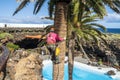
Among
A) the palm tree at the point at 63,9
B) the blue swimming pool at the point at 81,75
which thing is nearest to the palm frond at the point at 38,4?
the palm tree at the point at 63,9

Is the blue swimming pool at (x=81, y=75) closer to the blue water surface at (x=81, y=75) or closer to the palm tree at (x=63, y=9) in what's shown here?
the blue water surface at (x=81, y=75)

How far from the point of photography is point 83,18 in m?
23.9

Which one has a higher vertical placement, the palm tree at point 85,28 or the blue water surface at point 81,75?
the palm tree at point 85,28

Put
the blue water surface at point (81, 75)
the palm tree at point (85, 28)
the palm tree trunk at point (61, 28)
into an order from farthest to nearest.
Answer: the blue water surface at point (81, 75) → the palm tree at point (85, 28) → the palm tree trunk at point (61, 28)

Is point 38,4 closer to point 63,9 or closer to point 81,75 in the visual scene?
point 63,9

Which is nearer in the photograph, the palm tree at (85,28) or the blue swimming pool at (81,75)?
the palm tree at (85,28)

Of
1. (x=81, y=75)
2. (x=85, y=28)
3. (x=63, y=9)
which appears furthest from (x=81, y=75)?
(x=63, y=9)

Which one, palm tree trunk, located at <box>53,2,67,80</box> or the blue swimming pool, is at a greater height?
palm tree trunk, located at <box>53,2,67,80</box>

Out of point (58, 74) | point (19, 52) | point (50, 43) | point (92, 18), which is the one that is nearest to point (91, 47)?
point (92, 18)

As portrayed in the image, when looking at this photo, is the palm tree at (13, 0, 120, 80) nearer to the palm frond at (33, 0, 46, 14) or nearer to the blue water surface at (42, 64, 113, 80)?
the palm frond at (33, 0, 46, 14)

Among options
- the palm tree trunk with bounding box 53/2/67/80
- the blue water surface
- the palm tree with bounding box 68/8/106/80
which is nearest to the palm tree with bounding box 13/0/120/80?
the palm tree trunk with bounding box 53/2/67/80

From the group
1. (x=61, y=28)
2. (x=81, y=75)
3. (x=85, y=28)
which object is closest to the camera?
(x=61, y=28)

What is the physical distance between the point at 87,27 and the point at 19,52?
16.5m

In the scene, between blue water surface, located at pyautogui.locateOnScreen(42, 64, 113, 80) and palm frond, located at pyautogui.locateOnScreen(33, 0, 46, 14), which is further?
blue water surface, located at pyautogui.locateOnScreen(42, 64, 113, 80)
